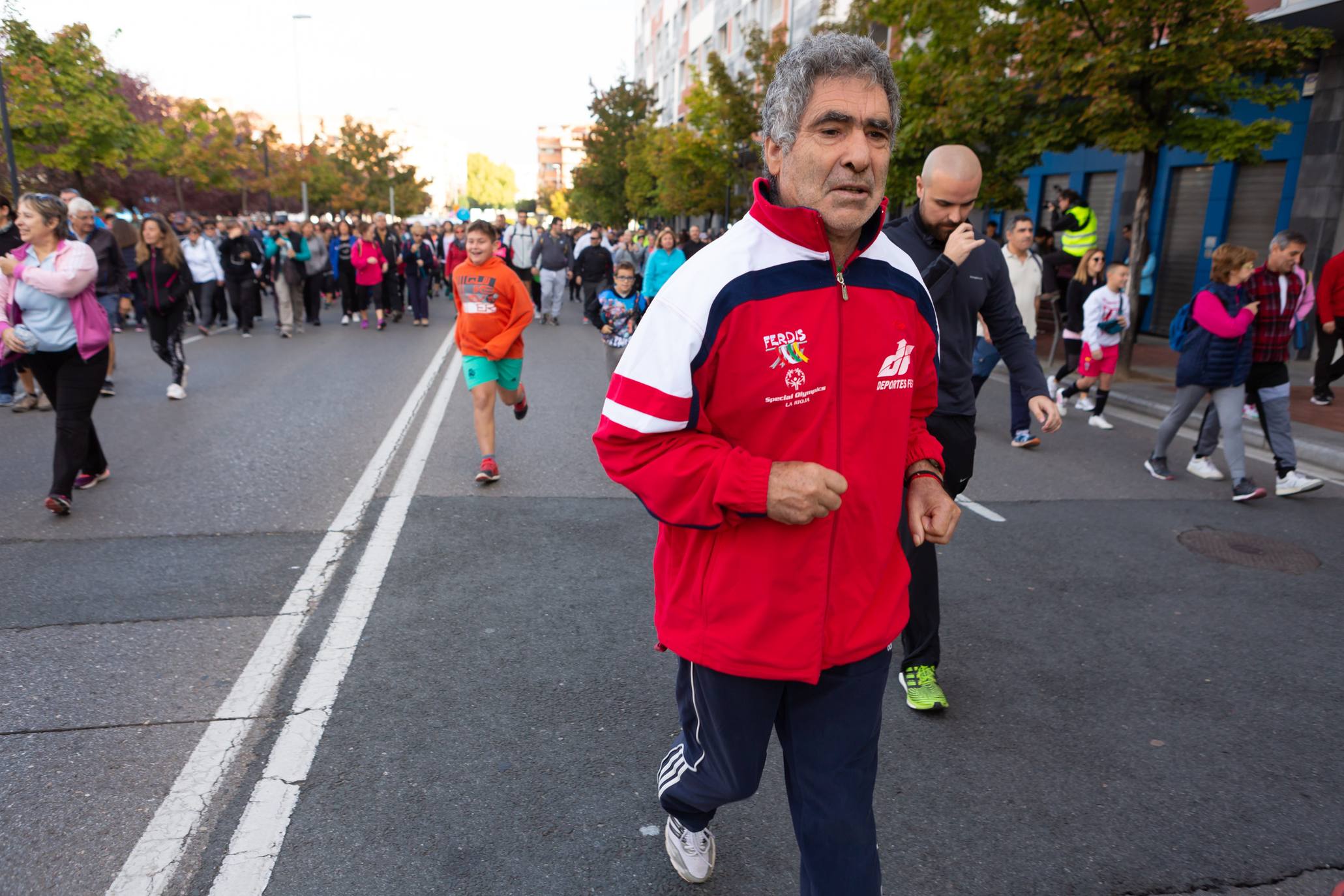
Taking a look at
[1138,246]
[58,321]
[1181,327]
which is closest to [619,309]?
[58,321]

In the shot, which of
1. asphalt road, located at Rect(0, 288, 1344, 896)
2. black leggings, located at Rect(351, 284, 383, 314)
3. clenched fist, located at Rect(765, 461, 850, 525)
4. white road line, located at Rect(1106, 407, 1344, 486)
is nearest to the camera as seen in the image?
clenched fist, located at Rect(765, 461, 850, 525)

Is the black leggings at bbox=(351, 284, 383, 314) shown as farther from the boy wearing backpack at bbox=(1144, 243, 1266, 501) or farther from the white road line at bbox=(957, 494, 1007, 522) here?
the boy wearing backpack at bbox=(1144, 243, 1266, 501)

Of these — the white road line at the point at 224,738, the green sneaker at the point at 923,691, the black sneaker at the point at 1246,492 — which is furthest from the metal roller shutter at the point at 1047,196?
the green sneaker at the point at 923,691

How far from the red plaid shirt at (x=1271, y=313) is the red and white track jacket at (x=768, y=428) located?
5773 millimetres

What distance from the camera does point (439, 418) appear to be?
29.8 ft

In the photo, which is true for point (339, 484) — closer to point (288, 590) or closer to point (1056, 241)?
point (288, 590)

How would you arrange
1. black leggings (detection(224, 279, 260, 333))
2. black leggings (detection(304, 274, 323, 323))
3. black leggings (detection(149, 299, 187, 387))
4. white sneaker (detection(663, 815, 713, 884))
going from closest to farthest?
white sneaker (detection(663, 815, 713, 884))
black leggings (detection(149, 299, 187, 387))
black leggings (detection(224, 279, 260, 333))
black leggings (detection(304, 274, 323, 323))

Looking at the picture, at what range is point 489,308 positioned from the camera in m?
6.73

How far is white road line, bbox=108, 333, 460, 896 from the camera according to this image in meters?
2.64

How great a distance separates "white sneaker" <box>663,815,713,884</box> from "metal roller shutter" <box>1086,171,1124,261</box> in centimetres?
1870

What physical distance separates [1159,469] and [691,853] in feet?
20.7

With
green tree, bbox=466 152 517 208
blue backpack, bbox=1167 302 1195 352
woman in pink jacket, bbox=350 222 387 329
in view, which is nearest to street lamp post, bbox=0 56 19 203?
woman in pink jacket, bbox=350 222 387 329

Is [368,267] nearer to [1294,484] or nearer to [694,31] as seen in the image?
[1294,484]

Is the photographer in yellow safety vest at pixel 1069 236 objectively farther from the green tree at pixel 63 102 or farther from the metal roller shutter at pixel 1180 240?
the green tree at pixel 63 102
